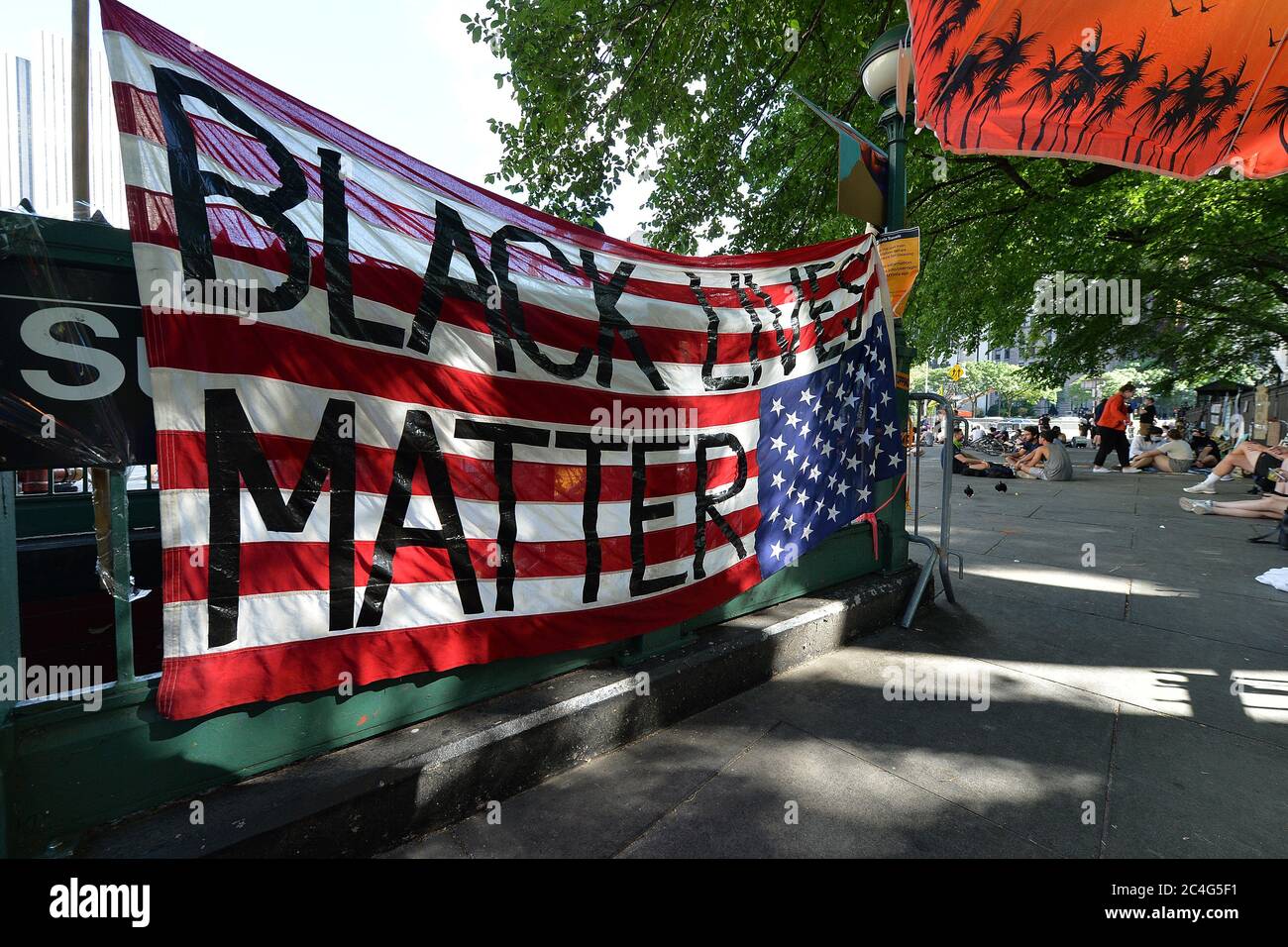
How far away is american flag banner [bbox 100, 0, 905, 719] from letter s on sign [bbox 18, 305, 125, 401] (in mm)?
225

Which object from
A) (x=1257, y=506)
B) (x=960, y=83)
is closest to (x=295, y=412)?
(x=960, y=83)

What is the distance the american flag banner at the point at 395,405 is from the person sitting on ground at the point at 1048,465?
1315cm

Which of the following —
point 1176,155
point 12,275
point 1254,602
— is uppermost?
point 1176,155

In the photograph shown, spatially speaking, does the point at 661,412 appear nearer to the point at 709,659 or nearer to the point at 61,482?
the point at 709,659

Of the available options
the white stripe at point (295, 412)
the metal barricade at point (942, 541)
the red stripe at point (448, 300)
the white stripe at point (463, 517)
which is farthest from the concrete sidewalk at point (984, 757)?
the red stripe at point (448, 300)

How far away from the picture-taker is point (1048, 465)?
13.6m

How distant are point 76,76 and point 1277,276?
21894 mm

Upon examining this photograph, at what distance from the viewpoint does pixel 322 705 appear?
7.30 ft

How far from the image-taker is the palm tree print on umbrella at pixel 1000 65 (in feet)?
10.3

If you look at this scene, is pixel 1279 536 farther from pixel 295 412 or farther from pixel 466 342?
pixel 295 412

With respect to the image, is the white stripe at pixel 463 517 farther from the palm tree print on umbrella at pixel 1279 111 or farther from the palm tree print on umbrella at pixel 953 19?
the palm tree print on umbrella at pixel 1279 111

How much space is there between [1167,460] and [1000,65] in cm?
1700
